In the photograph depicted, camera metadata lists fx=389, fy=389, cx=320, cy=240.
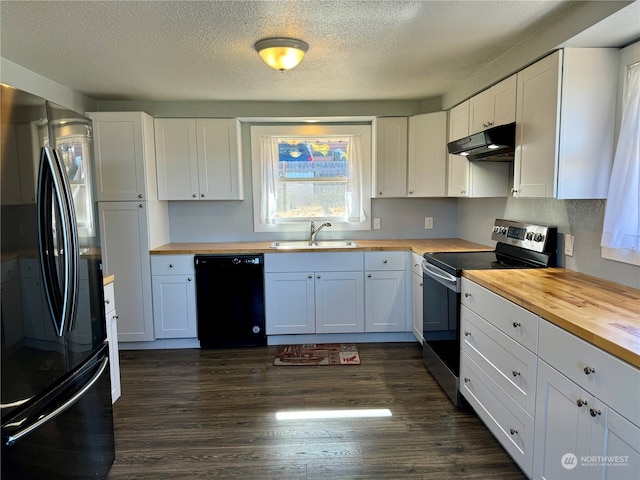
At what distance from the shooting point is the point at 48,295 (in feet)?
A: 4.57

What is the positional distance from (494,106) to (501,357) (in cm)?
164

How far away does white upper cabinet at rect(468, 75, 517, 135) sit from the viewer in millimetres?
2398

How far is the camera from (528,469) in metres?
1.74

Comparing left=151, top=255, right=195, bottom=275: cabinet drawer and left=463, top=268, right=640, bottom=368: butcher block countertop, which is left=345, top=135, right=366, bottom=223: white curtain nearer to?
left=151, top=255, right=195, bottom=275: cabinet drawer

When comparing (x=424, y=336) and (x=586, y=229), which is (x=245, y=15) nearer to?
(x=586, y=229)

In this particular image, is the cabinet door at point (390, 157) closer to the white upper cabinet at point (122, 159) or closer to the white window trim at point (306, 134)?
the white window trim at point (306, 134)

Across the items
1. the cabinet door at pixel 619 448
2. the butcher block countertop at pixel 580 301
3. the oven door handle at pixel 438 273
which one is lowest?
the cabinet door at pixel 619 448

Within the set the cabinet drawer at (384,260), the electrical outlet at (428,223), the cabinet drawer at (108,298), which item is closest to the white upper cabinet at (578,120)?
the cabinet drawer at (384,260)

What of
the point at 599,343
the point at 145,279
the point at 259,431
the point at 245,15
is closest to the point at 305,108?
the point at 245,15

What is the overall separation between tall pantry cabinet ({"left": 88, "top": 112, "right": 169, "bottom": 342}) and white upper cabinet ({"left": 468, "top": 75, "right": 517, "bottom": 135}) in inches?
107

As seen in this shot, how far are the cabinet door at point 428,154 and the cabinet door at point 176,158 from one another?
6.71ft

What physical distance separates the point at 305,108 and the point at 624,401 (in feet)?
10.8

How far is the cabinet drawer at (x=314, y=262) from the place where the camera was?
347cm

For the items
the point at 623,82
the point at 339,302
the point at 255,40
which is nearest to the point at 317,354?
the point at 339,302
